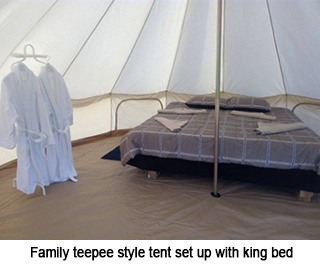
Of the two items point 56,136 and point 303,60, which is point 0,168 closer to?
point 56,136

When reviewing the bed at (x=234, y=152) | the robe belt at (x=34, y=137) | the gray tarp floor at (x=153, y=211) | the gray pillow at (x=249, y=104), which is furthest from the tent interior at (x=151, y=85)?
the gray pillow at (x=249, y=104)

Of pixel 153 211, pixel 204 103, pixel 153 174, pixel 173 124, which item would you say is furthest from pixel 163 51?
pixel 153 211

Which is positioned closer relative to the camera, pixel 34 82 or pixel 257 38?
pixel 34 82

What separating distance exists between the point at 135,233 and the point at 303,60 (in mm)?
3214

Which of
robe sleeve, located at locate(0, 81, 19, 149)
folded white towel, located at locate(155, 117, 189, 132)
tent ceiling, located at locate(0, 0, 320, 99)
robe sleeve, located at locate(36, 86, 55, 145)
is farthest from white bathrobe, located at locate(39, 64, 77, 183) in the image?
folded white towel, located at locate(155, 117, 189, 132)

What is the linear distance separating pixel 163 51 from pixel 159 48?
0.10m

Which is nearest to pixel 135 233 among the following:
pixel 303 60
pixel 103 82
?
pixel 103 82

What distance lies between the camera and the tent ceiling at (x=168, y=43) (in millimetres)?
2771

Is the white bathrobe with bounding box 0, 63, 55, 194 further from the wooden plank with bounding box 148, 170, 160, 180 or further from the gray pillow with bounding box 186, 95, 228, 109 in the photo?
the gray pillow with bounding box 186, 95, 228, 109

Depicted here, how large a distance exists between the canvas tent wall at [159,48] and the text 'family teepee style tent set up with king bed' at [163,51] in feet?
0.04

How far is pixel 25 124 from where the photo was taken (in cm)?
236

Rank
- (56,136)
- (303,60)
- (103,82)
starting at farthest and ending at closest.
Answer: (103,82)
(303,60)
(56,136)

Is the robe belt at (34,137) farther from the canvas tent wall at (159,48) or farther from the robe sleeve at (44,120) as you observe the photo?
the canvas tent wall at (159,48)

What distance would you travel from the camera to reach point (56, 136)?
A: 2631 mm
